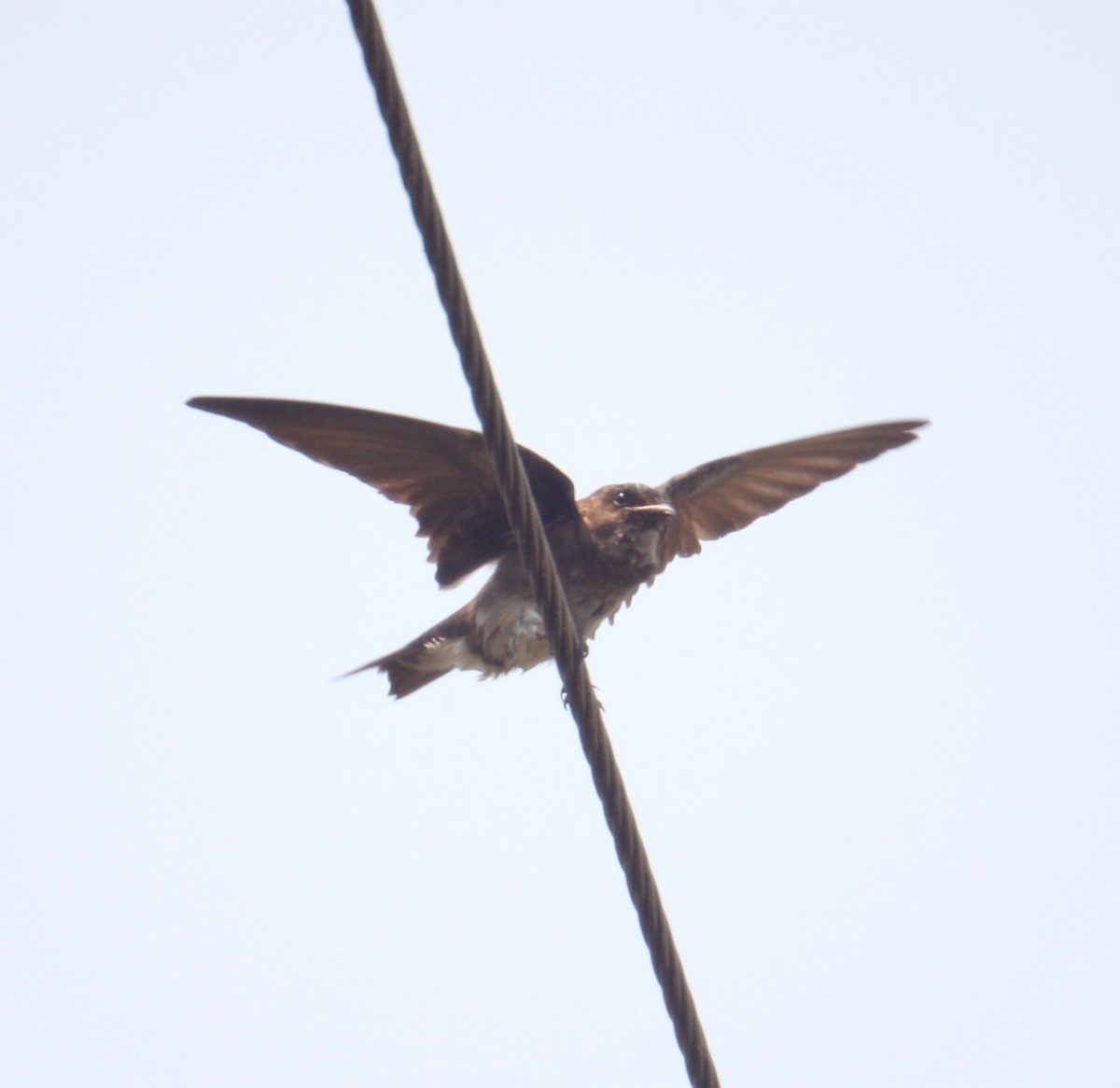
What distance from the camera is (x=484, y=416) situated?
2852mm

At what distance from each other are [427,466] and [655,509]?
0.96 metres

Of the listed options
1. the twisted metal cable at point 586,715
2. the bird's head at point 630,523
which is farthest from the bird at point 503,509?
the twisted metal cable at point 586,715

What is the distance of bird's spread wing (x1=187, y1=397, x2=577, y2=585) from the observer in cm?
447

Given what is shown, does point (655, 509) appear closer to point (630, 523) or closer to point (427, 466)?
point (630, 523)

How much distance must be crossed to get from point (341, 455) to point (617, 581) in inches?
48.6

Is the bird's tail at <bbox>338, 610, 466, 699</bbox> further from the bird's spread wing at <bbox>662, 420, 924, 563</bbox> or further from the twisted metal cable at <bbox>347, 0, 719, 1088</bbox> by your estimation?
the twisted metal cable at <bbox>347, 0, 719, 1088</bbox>

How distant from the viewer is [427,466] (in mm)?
4945

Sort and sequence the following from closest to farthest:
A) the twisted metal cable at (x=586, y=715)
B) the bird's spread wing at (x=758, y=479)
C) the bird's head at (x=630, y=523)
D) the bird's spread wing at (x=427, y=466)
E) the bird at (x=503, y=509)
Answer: the twisted metal cable at (x=586, y=715) < the bird's spread wing at (x=427, y=466) < the bird at (x=503, y=509) < the bird's head at (x=630, y=523) < the bird's spread wing at (x=758, y=479)

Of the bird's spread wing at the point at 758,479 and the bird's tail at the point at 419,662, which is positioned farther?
the bird's spread wing at the point at 758,479

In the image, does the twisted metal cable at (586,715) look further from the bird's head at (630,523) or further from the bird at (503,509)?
the bird's head at (630,523)

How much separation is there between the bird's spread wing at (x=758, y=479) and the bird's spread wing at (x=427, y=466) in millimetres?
889

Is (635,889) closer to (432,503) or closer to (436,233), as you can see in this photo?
(436,233)

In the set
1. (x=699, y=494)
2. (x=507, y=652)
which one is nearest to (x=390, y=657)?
(x=507, y=652)

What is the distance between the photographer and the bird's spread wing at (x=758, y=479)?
591cm
